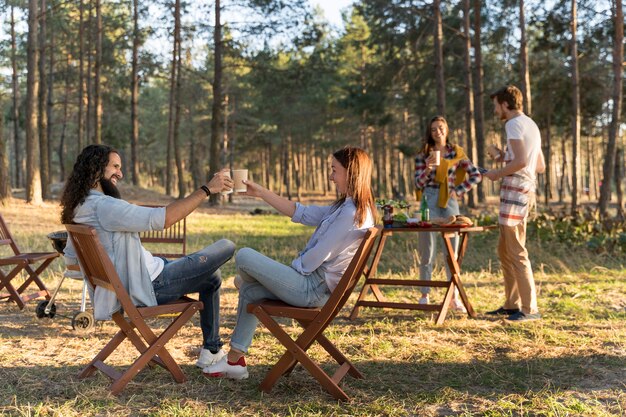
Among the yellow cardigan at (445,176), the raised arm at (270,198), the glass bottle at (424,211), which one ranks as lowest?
the glass bottle at (424,211)

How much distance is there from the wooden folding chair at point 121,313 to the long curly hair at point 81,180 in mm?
124

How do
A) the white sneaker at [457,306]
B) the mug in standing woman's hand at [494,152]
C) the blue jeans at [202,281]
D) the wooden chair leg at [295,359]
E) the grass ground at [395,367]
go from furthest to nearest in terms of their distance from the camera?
1. the white sneaker at [457,306]
2. the mug in standing woman's hand at [494,152]
3. the blue jeans at [202,281]
4. the wooden chair leg at [295,359]
5. the grass ground at [395,367]

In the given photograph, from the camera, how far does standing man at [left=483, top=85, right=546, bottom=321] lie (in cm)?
567

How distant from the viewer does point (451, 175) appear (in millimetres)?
6273

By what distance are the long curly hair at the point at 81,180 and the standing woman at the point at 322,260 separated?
1001mm

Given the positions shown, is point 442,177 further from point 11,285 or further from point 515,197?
point 11,285

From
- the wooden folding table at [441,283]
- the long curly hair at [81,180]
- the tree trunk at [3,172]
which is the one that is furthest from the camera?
the tree trunk at [3,172]

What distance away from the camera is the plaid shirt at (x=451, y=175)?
6262mm

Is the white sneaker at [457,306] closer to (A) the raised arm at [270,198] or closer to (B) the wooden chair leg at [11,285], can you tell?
(A) the raised arm at [270,198]

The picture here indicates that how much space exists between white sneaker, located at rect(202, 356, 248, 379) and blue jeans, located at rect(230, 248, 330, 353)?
0.33m

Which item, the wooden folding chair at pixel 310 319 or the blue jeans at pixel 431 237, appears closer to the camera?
the wooden folding chair at pixel 310 319

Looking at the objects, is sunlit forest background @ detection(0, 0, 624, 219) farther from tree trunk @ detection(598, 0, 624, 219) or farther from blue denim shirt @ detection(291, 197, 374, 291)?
blue denim shirt @ detection(291, 197, 374, 291)

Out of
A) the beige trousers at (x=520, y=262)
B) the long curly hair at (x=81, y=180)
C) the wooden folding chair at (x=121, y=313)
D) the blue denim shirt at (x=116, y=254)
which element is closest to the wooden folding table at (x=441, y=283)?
the beige trousers at (x=520, y=262)

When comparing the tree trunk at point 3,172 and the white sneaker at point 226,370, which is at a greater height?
the tree trunk at point 3,172
